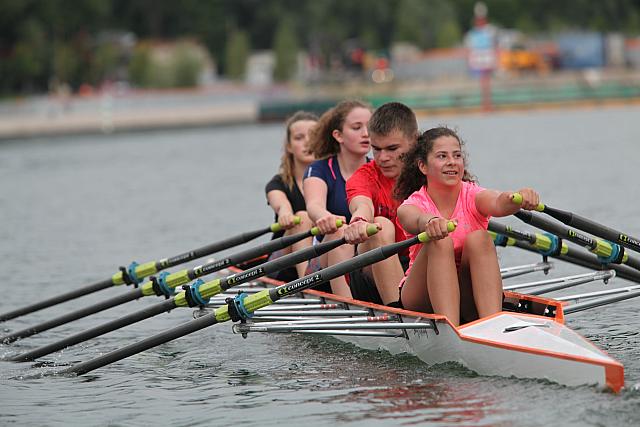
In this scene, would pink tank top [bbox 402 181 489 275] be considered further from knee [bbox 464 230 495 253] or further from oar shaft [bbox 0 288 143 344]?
oar shaft [bbox 0 288 143 344]

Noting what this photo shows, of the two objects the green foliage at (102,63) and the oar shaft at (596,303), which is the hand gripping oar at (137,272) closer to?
the oar shaft at (596,303)

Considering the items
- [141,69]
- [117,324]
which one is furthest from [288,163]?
[141,69]

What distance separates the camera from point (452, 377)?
812 cm

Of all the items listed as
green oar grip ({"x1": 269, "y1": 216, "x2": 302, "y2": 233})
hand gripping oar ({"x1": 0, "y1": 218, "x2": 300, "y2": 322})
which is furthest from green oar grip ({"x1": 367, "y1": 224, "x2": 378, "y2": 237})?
hand gripping oar ({"x1": 0, "y1": 218, "x2": 300, "y2": 322})

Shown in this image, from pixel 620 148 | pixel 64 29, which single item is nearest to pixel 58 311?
pixel 620 148

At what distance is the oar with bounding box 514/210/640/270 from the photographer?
8766 millimetres

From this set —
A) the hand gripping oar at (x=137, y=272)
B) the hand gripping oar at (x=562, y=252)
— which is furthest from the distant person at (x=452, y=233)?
the hand gripping oar at (x=137, y=272)

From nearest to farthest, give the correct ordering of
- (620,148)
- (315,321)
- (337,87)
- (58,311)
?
1. (315,321)
2. (58,311)
3. (620,148)
4. (337,87)

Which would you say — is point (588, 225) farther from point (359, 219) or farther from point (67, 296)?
point (67, 296)

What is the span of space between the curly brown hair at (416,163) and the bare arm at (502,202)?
35 cm

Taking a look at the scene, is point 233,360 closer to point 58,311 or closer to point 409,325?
point 409,325

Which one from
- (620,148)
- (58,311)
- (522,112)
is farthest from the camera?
(522,112)

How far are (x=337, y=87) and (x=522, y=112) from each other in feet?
42.4

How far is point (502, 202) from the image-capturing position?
8.00 metres
